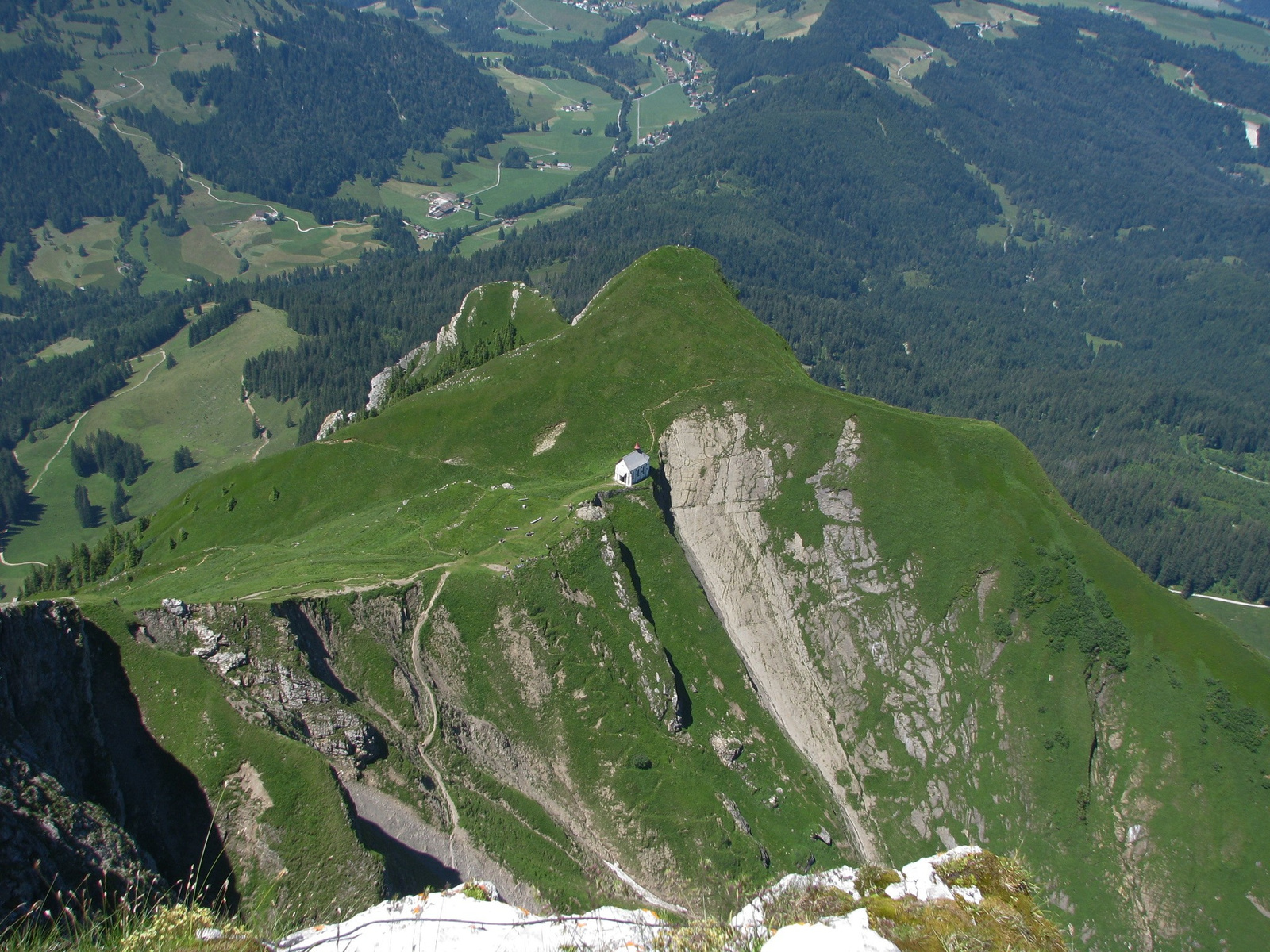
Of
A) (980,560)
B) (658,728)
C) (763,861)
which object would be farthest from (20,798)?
(980,560)

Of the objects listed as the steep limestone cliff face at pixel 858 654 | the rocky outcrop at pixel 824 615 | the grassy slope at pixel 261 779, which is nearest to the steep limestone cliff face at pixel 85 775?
the grassy slope at pixel 261 779

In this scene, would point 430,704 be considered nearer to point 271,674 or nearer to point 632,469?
point 271,674

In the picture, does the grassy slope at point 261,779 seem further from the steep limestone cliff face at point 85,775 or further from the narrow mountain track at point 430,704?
the narrow mountain track at point 430,704

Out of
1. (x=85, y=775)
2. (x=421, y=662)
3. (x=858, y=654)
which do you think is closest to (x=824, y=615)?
(x=858, y=654)

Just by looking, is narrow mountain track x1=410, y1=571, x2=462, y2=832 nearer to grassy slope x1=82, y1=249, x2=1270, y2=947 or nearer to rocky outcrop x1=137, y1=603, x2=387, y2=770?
grassy slope x1=82, y1=249, x2=1270, y2=947

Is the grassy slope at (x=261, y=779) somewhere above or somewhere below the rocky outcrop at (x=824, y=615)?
above

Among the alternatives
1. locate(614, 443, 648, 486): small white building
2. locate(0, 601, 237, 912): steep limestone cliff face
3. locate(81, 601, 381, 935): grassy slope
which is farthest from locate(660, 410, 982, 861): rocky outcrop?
locate(0, 601, 237, 912): steep limestone cliff face
